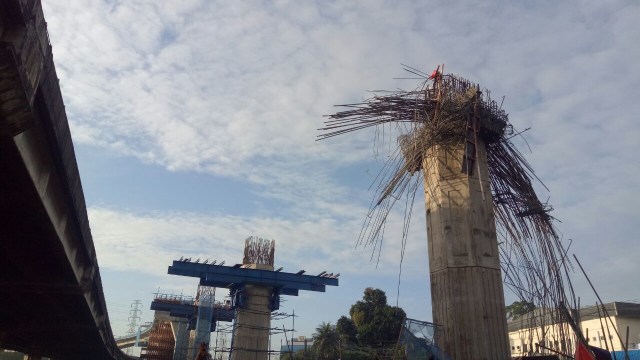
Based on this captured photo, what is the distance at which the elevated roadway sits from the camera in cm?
455

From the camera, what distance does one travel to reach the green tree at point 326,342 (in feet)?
162

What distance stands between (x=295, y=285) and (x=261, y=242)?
3347 millimetres

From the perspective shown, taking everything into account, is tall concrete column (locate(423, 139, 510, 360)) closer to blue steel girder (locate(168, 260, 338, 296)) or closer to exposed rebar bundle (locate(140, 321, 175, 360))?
blue steel girder (locate(168, 260, 338, 296))

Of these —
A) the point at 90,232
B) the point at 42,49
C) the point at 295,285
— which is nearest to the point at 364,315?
the point at 295,285

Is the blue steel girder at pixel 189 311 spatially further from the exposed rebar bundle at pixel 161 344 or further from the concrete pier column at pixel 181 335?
the exposed rebar bundle at pixel 161 344

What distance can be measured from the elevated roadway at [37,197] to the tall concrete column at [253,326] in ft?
25.0

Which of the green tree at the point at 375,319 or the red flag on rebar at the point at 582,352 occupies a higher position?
the green tree at the point at 375,319

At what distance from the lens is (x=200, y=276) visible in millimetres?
28953

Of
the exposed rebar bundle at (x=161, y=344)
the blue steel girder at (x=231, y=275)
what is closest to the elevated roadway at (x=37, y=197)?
the blue steel girder at (x=231, y=275)

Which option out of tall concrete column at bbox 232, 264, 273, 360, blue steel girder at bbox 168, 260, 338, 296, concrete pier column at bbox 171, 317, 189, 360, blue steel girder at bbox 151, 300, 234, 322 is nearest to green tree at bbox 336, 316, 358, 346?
blue steel girder at bbox 151, 300, 234, 322

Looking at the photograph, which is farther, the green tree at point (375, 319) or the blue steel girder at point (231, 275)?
the green tree at point (375, 319)

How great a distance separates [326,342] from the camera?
52438 mm

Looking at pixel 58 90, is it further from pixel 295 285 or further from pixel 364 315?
pixel 364 315

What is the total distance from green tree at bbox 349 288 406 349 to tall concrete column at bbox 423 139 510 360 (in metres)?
36.4
